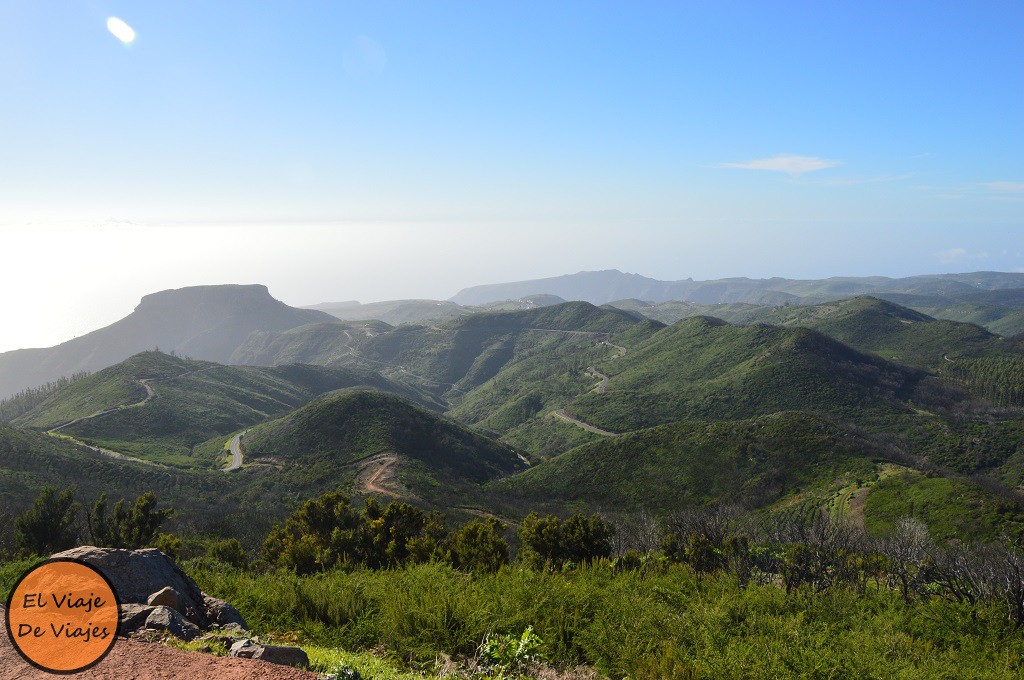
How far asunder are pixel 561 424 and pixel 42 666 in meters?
101

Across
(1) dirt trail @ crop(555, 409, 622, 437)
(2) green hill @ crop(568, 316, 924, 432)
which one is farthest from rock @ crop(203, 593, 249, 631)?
(2) green hill @ crop(568, 316, 924, 432)

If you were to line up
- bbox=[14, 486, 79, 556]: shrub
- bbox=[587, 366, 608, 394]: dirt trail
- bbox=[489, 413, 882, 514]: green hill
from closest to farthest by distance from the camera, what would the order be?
bbox=[14, 486, 79, 556]: shrub
bbox=[489, 413, 882, 514]: green hill
bbox=[587, 366, 608, 394]: dirt trail

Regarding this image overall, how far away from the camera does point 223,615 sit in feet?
32.6

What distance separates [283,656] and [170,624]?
250 centimetres

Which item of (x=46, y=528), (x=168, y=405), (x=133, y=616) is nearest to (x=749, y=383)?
(x=46, y=528)

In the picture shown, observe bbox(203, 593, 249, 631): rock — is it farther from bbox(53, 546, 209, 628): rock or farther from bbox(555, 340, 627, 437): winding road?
bbox(555, 340, 627, 437): winding road

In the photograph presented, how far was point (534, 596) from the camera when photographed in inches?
409

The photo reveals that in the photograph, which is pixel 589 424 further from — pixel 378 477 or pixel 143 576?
pixel 143 576

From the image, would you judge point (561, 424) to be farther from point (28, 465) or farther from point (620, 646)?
point (620, 646)

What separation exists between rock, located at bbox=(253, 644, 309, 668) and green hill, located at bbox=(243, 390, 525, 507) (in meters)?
48.9

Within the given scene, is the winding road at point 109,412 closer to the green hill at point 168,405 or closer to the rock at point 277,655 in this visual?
the green hill at point 168,405

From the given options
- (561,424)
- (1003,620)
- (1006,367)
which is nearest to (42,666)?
(1003,620)

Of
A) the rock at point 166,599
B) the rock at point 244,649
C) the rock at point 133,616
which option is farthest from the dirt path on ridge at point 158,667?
the rock at point 166,599

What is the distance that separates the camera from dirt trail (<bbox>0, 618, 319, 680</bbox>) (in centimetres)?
668
